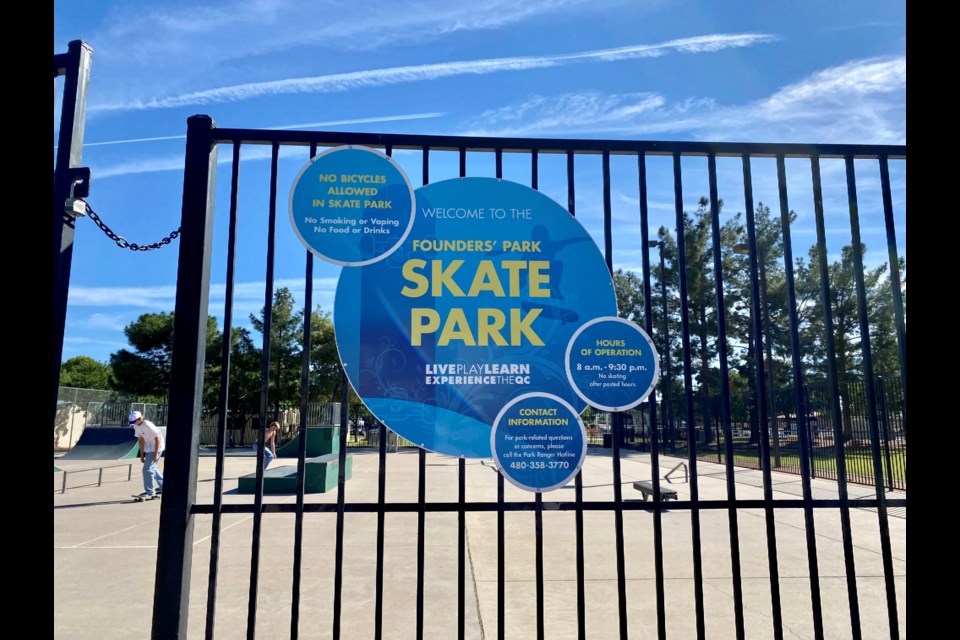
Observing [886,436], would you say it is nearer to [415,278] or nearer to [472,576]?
[472,576]

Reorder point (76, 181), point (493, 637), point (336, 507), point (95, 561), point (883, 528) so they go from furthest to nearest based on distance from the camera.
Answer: point (95, 561) → point (493, 637) → point (76, 181) → point (883, 528) → point (336, 507)

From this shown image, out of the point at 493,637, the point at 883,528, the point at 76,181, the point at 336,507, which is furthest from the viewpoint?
the point at 493,637

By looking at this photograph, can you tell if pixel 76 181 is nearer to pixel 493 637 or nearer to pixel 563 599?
pixel 493 637

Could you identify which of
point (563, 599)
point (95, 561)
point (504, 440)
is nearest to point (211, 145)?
point (504, 440)

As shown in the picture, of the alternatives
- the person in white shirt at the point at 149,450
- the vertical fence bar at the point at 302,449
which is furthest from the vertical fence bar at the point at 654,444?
the person in white shirt at the point at 149,450

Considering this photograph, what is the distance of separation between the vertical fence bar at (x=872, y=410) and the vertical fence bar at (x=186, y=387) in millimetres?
3542

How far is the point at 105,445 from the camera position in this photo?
23.2m

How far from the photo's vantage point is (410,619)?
16.9 feet

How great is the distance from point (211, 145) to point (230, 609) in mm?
4282

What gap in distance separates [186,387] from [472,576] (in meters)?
4.53

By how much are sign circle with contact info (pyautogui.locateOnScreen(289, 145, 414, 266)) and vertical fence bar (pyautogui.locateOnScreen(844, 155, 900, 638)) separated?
2609mm

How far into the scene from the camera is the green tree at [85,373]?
5904cm

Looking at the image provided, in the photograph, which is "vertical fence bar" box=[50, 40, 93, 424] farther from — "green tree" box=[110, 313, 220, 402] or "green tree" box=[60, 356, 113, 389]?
"green tree" box=[60, 356, 113, 389]

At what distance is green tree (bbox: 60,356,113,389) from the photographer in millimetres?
59044
